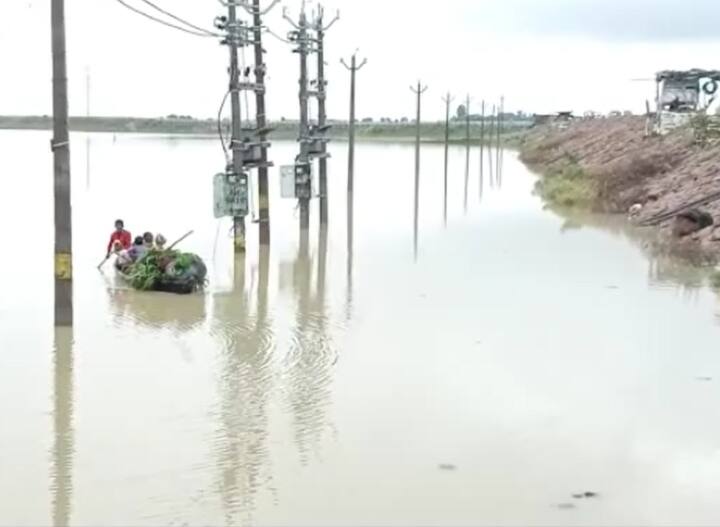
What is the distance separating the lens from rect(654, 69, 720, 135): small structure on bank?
163 ft

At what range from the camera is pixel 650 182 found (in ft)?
117

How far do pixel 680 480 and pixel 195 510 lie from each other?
136 inches

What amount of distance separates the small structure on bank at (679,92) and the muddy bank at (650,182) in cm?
132

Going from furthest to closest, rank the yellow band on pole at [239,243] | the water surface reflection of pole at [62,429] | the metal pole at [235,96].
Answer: the yellow band on pole at [239,243] < the metal pole at [235,96] < the water surface reflection of pole at [62,429]

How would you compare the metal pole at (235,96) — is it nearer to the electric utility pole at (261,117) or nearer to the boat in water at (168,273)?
the electric utility pole at (261,117)

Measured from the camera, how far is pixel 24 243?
23.9 m

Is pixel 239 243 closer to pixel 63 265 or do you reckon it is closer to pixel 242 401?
pixel 63 265

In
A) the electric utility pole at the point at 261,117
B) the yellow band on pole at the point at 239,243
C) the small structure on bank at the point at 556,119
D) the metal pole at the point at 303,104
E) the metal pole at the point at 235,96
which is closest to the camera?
the metal pole at the point at 235,96

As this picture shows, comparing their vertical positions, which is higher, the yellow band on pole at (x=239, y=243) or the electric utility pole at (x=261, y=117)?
the electric utility pole at (x=261, y=117)

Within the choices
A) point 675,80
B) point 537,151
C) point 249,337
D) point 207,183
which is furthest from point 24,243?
point 537,151

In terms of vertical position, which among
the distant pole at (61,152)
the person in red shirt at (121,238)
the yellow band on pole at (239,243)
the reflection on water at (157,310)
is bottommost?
the reflection on water at (157,310)

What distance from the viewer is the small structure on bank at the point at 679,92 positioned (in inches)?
1951

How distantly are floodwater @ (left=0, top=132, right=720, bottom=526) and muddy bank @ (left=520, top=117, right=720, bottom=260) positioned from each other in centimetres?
396

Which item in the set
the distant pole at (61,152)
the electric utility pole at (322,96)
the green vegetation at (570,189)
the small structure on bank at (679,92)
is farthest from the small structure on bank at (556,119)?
the distant pole at (61,152)
